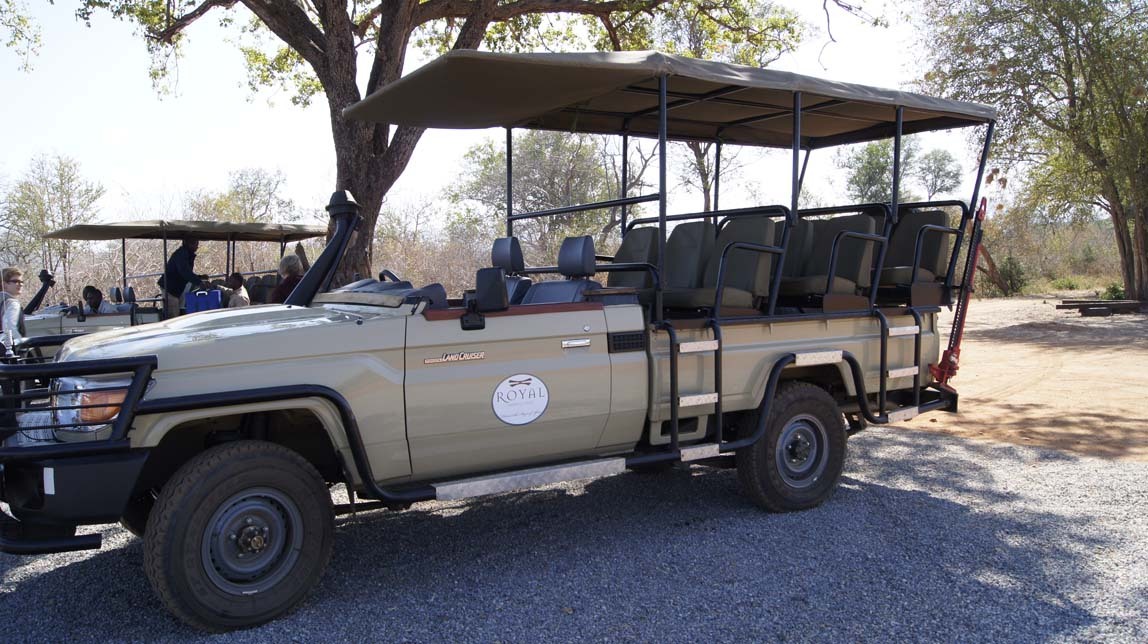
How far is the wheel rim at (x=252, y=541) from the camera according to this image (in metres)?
3.93

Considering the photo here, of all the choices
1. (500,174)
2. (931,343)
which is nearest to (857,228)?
(931,343)

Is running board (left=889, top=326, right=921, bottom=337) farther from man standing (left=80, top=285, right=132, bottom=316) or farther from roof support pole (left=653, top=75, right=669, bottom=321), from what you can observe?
man standing (left=80, top=285, right=132, bottom=316)

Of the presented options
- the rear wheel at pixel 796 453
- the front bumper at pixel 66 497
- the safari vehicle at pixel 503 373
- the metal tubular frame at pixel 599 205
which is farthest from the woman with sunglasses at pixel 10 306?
the rear wheel at pixel 796 453

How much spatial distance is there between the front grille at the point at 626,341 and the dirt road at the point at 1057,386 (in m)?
4.87

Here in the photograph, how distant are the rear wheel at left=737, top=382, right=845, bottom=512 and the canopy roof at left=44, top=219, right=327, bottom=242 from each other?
28.7 ft

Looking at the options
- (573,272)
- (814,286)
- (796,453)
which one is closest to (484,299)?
(573,272)

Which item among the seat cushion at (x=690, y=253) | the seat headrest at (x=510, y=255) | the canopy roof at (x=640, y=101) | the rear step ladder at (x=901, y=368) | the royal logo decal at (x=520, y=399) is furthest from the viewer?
the seat cushion at (x=690, y=253)

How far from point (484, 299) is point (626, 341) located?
0.96 meters

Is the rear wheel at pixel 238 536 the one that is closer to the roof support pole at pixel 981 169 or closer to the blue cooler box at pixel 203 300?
the roof support pole at pixel 981 169

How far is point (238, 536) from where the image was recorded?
398 cm

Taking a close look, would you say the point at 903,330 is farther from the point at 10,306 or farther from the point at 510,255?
the point at 10,306

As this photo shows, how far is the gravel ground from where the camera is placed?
397 cm

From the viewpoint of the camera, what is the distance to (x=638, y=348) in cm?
511

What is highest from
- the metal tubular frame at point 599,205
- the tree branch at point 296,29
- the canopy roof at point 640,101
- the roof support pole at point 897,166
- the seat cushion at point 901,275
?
the tree branch at point 296,29
